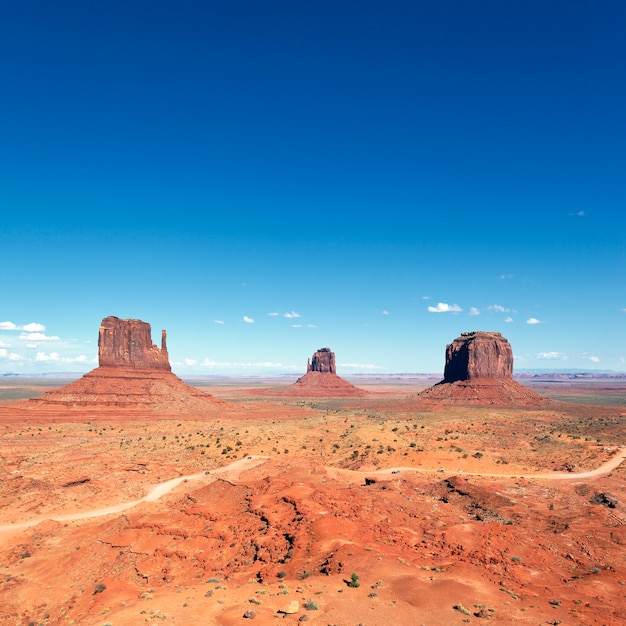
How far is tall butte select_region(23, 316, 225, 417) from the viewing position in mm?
97000

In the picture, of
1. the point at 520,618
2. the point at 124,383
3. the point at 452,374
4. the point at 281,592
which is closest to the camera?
the point at 520,618

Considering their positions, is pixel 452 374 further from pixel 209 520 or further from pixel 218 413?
pixel 209 520

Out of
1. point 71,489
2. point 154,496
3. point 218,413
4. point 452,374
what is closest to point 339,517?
point 154,496

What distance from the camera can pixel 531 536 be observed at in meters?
24.4

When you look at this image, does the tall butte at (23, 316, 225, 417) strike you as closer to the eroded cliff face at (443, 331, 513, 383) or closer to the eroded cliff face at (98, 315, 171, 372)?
the eroded cliff face at (98, 315, 171, 372)

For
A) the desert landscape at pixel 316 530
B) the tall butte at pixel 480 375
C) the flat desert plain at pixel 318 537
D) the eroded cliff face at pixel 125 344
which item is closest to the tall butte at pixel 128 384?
the eroded cliff face at pixel 125 344

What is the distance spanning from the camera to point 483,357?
13788cm

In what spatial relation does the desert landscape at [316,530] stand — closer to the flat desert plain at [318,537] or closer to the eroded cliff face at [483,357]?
the flat desert plain at [318,537]

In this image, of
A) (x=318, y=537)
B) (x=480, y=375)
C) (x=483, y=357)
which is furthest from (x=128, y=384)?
(x=483, y=357)

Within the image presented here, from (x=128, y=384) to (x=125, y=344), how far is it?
1135cm

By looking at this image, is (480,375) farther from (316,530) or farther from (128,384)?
(316,530)

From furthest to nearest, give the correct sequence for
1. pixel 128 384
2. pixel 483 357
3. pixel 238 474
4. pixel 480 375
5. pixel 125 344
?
pixel 483 357
pixel 480 375
pixel 125 344
pixel 128 384
pixel 238 474

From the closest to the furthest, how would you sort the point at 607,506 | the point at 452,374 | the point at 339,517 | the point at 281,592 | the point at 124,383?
the point at 281,592 < the point at 339,517 < the point at 607,506 < the point at 124,383 < the point at 452,374

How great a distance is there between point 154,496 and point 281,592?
23.9m
